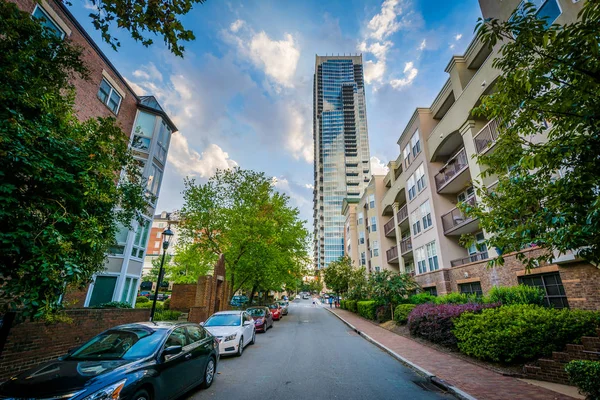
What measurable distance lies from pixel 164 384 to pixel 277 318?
21913mm

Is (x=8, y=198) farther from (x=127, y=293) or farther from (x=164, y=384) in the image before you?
(x=127, y=293)

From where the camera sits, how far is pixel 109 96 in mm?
16203

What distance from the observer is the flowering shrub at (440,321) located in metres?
9.93

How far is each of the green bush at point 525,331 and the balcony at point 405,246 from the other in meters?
16.5

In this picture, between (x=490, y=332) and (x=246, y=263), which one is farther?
(x=246, y=263)

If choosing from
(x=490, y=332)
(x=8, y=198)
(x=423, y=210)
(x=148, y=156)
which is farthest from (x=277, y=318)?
(x=8, y=198)

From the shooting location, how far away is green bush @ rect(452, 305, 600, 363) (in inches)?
270

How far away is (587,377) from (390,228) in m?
26.6

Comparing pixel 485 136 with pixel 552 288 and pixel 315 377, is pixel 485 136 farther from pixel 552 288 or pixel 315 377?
pixel 315 377

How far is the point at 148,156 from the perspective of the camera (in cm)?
1881

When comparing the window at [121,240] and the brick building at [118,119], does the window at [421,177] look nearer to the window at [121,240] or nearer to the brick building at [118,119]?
the brick building at [118,119]

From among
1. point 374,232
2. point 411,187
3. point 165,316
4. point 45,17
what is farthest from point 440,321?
point 374,232

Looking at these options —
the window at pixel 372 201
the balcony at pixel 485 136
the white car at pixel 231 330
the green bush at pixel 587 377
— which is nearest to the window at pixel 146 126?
the white car at pixel 231 330

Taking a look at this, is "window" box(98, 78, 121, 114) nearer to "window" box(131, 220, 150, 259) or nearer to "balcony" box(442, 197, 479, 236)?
"window" box(131, 220, 150, 259)
